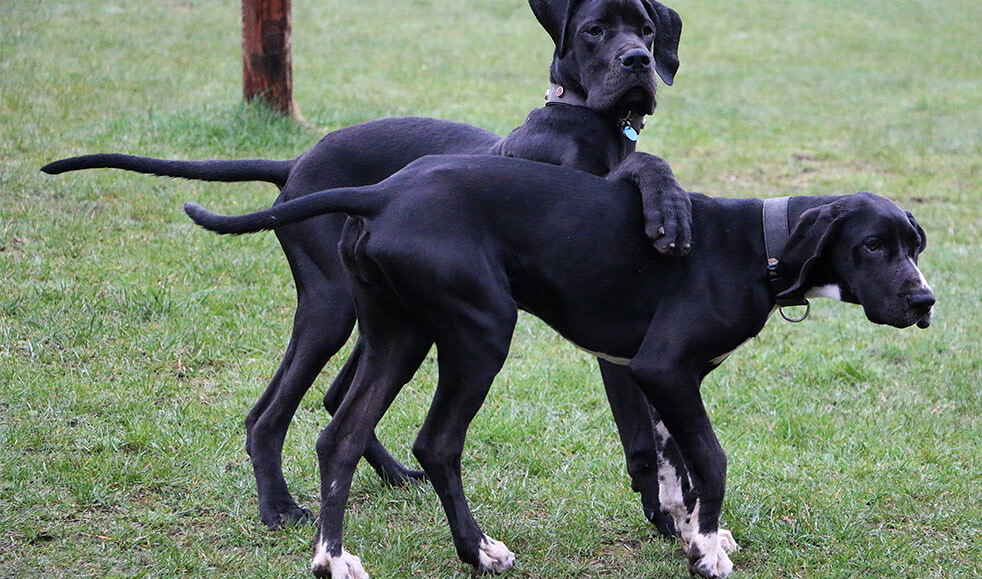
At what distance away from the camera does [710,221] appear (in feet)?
13.8

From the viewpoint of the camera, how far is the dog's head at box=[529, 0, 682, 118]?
4.50m

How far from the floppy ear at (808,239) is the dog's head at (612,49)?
0.95m

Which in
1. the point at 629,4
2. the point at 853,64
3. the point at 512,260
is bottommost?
the point at 853,64

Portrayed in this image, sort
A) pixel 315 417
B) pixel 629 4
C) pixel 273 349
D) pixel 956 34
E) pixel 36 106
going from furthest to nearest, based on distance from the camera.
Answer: pixel 956 34
pixel 36 106
pixel 273 349
pixel 315 417
pixel 629 4

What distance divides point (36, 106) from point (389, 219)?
343 inches

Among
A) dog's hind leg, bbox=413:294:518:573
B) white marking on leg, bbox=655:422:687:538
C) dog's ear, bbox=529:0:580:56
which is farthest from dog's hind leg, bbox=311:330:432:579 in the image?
dog's ear, bbox=529:0:580:56

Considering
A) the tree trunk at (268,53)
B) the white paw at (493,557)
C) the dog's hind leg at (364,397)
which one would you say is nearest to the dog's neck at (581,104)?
the dog's hind leg at (364,397)

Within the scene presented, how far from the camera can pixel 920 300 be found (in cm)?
385

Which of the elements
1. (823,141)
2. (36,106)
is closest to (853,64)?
(823,141)

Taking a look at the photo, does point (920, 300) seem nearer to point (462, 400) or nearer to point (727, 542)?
point (727, 542)

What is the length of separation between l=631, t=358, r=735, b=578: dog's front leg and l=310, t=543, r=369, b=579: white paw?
4.18 ft

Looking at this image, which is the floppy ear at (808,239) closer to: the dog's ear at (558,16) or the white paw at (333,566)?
the dog's ear at (558,16)

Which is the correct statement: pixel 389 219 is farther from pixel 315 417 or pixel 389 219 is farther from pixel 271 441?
pixel 315 417

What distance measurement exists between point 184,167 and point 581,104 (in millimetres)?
1756
